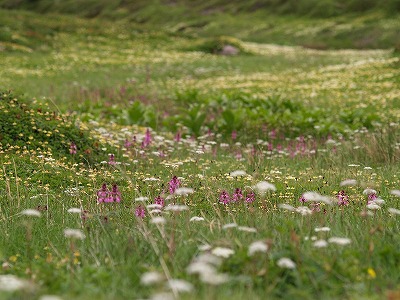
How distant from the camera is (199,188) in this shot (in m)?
7.00

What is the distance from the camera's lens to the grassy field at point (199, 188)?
3652mm

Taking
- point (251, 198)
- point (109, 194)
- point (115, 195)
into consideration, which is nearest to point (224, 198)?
point (251, 198)

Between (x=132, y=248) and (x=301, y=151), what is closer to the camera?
(x=132, y=248)

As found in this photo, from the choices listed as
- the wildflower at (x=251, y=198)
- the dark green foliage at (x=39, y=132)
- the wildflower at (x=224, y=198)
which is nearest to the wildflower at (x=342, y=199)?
the wildflower at (x=251, y=198)

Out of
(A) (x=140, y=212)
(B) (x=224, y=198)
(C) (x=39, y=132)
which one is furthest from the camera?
(C) (x=39, y=132)

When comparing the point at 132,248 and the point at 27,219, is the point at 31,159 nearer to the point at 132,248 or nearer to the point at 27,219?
the point at 27,219

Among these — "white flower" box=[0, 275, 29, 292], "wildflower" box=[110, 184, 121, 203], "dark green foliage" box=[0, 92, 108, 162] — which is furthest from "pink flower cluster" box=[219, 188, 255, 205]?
"dark green foliage" box=[0, 92, 108, 162]

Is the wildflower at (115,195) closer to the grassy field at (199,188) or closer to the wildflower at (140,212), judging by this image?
the grassy field at (199,188)

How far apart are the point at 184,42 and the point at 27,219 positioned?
40548mm

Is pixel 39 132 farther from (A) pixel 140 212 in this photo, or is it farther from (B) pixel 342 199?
(B) pixel 342 199

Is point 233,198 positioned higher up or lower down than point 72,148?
lower down

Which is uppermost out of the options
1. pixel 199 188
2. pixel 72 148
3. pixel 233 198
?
pixel 72 148

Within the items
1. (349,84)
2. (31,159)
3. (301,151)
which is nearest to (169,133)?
(301,151)

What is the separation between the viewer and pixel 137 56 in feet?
116
